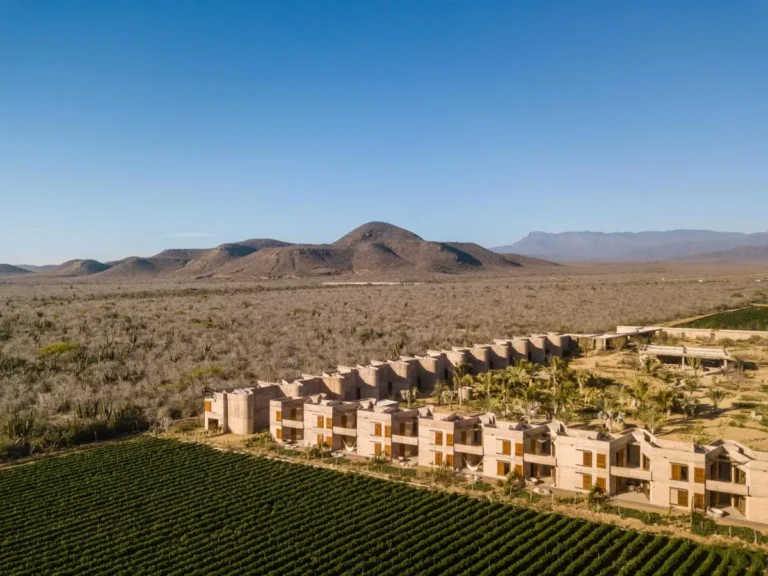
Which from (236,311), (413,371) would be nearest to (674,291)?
(236,311)

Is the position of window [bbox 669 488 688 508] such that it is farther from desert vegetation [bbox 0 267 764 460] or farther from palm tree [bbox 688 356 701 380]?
desert vegetation [bbox 0 267 764 460]

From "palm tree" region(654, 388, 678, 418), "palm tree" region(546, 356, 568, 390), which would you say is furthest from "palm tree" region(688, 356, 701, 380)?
"palm tree" region(654, 388, 678, 418)

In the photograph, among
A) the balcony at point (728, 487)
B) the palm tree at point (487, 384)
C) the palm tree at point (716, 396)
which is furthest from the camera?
the palm tree at point (487, 384)

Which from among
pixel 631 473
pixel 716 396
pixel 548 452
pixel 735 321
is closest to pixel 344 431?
pixel 548 452

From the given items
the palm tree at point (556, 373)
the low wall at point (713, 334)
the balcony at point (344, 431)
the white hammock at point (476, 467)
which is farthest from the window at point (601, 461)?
the low wall at point (713, 334)

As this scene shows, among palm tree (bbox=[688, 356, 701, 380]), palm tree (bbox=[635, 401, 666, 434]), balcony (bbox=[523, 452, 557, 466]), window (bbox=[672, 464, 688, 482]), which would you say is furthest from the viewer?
palm tree (bbox=[688, 356, 701, 380])

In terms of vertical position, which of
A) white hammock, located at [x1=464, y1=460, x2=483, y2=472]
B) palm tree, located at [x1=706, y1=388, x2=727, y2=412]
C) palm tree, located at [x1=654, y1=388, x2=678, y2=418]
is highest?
palm tree, located at [x1=654, y1=388, x2=678, y2=418]

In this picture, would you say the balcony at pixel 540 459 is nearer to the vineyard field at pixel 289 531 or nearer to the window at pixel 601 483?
the window at pixel 601 483

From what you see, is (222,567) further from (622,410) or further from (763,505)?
(622,410)
